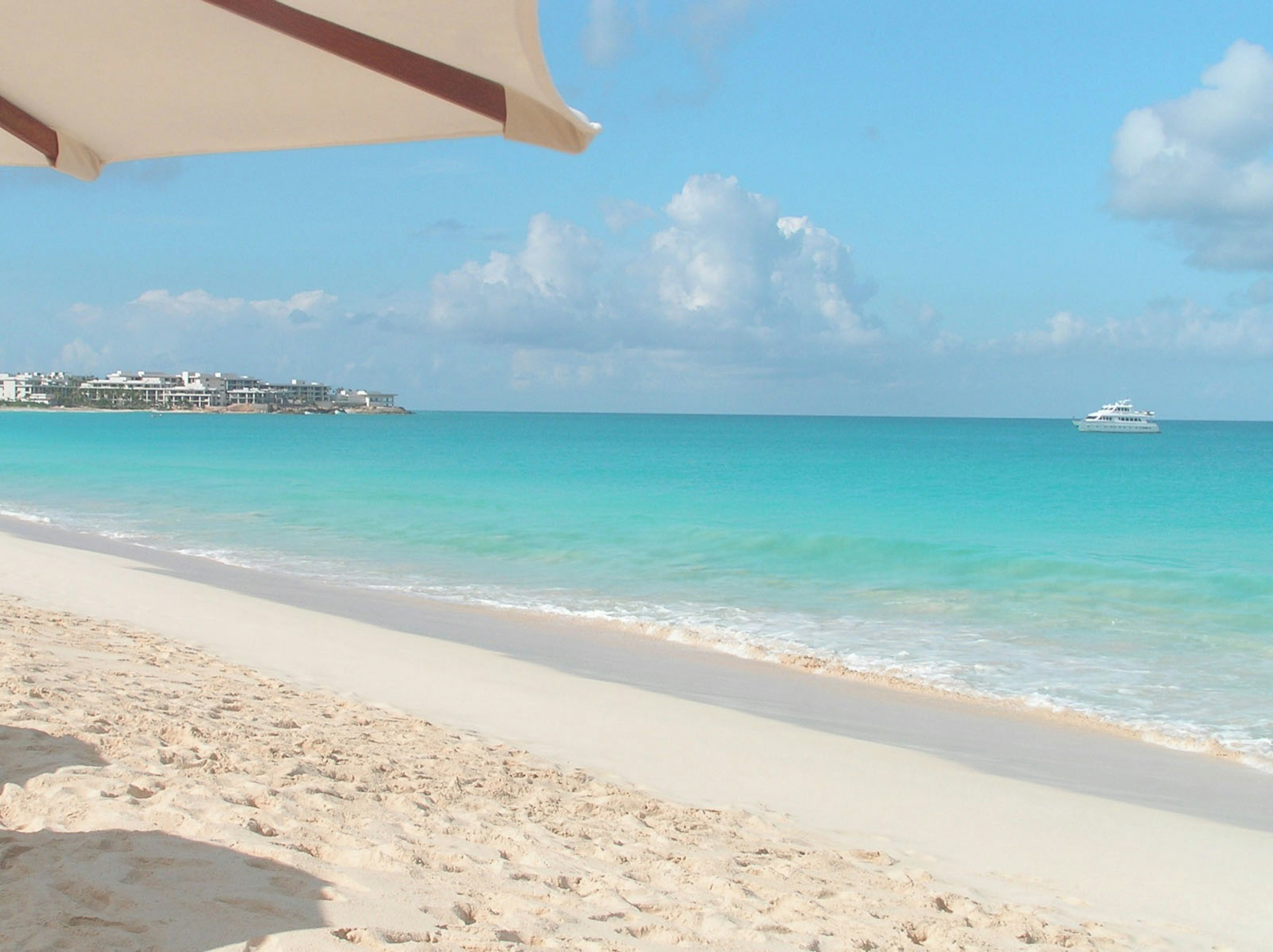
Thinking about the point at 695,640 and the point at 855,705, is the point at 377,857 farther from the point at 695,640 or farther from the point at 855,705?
the point at 695,640

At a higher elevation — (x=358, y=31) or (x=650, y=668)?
(x=358, y=31)

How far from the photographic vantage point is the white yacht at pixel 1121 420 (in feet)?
339

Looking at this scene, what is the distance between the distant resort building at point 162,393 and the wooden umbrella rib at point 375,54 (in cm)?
18779

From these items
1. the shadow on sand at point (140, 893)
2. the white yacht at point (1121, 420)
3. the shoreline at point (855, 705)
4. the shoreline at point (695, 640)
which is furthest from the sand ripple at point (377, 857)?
the white yacht at point (1121, 420)

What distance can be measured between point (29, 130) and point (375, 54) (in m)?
1.77

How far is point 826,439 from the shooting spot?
3942 inches

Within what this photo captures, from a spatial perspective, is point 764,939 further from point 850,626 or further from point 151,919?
point 850,626

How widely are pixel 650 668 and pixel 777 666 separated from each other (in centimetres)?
133

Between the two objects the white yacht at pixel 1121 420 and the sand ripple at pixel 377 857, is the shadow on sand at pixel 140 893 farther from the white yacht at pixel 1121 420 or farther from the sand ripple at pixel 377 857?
the white yacht at pixel 1121 420

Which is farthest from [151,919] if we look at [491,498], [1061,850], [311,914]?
[491,498]

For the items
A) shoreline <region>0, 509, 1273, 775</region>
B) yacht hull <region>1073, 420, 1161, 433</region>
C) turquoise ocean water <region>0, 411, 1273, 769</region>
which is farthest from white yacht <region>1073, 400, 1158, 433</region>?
shoreline <region>0, 509, 1273, 775</region>

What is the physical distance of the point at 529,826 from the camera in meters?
4.23

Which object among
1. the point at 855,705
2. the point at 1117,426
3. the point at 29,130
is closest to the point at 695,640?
the point at 855,705

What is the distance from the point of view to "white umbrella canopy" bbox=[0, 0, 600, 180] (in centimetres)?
240
